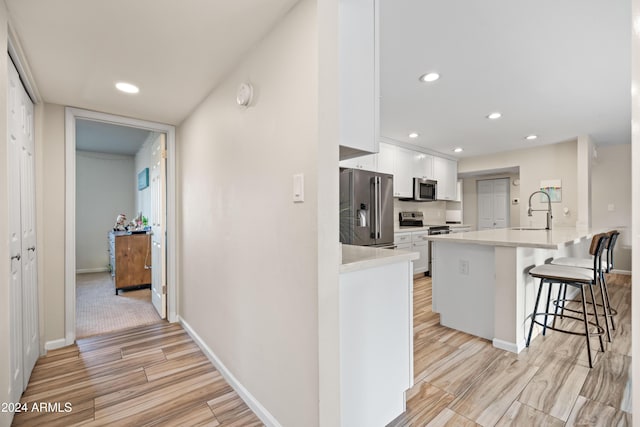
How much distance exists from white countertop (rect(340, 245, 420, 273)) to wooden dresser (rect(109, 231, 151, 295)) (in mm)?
3758

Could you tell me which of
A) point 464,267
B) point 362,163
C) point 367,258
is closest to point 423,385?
point 367,258

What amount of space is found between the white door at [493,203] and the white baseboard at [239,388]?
6.91 m

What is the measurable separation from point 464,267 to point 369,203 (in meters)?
1.65

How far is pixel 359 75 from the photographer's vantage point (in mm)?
1429

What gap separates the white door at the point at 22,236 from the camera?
1670 millimetres

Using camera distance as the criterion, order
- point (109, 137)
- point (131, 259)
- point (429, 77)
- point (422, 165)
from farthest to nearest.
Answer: point (422, 165), point (109, 137), point (131, 259), point (429, 77)

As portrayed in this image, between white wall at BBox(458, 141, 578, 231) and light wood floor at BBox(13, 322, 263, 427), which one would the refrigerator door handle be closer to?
light wood floor at BBox(13, 322, 263, 427)

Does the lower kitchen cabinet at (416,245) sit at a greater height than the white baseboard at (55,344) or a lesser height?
greater

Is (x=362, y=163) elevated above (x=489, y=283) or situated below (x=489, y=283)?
above

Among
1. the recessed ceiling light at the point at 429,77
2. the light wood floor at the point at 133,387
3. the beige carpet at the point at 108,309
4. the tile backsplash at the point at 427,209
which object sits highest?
the recessed ceiling light at the point at 429,77

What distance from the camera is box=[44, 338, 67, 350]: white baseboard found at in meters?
2.48

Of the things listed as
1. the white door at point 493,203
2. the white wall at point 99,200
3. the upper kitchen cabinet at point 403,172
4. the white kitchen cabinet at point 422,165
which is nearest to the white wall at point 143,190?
the white wall at point 99,200

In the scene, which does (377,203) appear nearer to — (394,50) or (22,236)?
(394,50)

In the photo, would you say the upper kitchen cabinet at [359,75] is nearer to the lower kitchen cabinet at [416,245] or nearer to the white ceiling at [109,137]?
the lower kitchen cabinet at [416,245]
